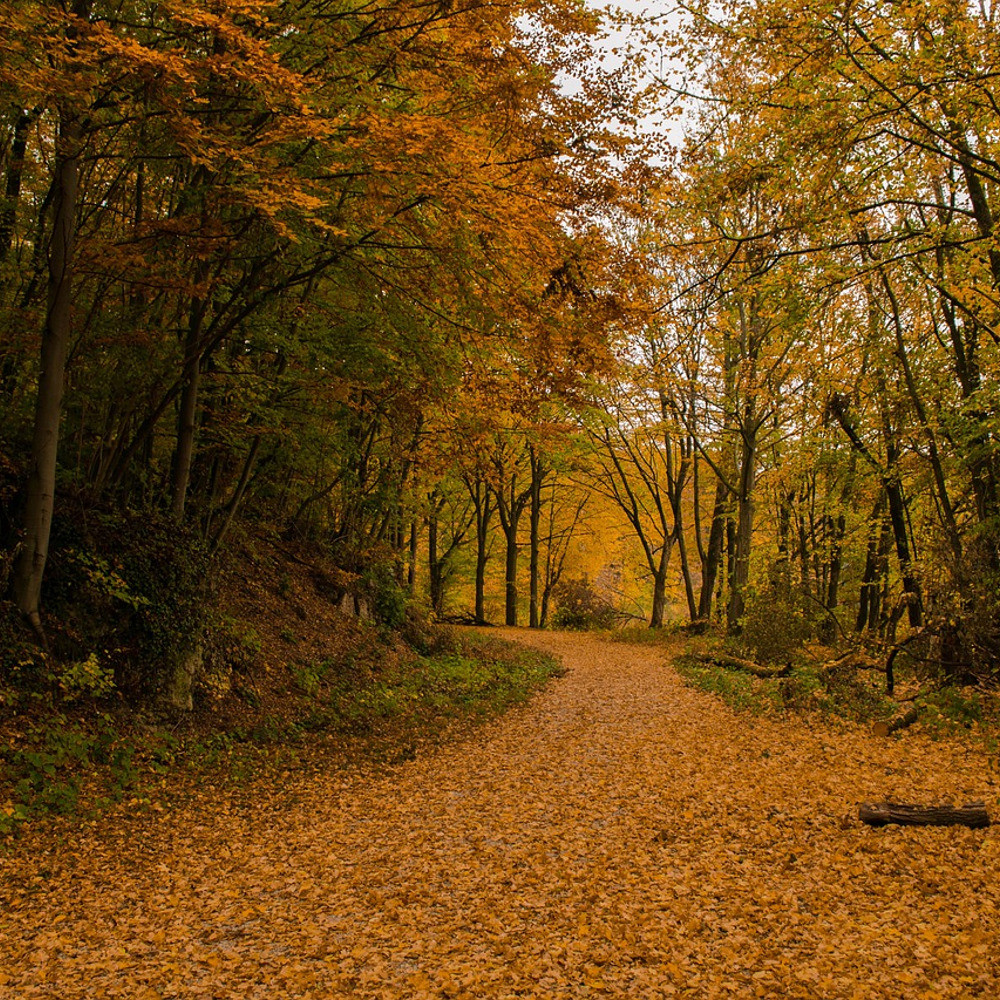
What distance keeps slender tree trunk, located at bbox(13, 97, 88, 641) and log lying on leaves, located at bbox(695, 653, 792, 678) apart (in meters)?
10.00

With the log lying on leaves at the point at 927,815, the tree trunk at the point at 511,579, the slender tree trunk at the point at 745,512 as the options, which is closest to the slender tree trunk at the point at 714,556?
the slender tree trunk at the point at 745,512

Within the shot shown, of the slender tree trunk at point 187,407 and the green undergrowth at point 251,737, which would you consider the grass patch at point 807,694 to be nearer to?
the green undergrowth at point 251,737

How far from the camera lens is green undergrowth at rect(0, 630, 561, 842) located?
530 centimetres

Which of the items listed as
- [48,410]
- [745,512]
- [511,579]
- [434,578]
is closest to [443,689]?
[48,410]

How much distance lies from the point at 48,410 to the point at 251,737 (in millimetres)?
3822

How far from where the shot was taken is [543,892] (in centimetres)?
443

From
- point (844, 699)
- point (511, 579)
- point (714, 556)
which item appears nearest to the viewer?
point (844, 699)

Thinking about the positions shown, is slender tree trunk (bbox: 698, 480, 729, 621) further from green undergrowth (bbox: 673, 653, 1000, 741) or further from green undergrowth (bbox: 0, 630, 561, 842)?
green undergrowth (bbox: 0, 630, 561, 842)

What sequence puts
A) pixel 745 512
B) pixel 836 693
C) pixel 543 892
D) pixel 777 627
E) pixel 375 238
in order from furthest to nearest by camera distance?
pixel 745 512, pixel 777 627, pixel 836 693, pixel 375 238, pixel 543 892

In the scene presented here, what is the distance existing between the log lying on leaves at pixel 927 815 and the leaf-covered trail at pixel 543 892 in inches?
5.6

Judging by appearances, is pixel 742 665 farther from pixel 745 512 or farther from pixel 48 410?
pixel 48 410

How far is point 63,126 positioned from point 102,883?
613 centimetres

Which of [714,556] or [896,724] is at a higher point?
[714,556]

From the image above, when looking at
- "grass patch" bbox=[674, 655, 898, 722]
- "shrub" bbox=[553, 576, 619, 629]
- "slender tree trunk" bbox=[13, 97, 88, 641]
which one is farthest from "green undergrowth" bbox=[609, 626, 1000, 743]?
"shrub" bbox=[553, 576, 619, 629]
